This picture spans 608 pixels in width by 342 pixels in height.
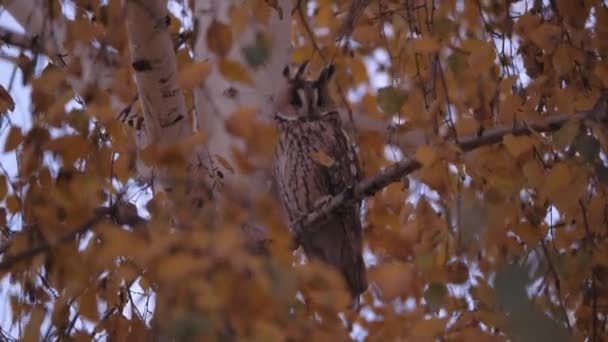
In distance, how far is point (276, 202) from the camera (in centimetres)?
151

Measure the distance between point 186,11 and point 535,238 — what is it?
40.7 inches

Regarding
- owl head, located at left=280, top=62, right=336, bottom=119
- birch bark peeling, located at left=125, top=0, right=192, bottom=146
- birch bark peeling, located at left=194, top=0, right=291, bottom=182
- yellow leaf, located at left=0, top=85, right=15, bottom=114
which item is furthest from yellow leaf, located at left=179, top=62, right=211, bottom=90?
owl head, located at left=280, top=62, right=336, bottom=119

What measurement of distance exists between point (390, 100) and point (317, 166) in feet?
3.61

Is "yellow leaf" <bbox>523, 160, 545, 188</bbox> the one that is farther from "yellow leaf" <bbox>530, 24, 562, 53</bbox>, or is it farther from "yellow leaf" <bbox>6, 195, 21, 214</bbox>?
"yellow leaf" <bbox>6, 195, 21, 214</bbox>

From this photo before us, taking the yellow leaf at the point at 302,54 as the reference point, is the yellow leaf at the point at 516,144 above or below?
below

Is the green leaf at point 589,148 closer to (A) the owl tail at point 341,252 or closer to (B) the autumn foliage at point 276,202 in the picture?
(B) the autumn foliage at point 276,202

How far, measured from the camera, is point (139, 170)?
198 centimetres

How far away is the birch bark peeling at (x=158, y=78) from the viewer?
5.20 ft

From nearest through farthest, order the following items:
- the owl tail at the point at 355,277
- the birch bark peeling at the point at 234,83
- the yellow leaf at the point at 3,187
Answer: the yellow leaf at the point at 3,187 → the birch bark peeling at the point at 234,83 → the owl tail at the point at 355,277

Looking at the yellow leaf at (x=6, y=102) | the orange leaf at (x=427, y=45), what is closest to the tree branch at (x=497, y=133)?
the orange leaf at (x=427, y=45)

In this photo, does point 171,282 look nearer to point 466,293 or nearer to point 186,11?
point 466,293

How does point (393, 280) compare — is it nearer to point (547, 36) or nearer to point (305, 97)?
point (547, 36)

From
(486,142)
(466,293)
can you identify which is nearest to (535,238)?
(486,142)

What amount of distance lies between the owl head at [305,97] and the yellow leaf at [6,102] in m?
1.03
